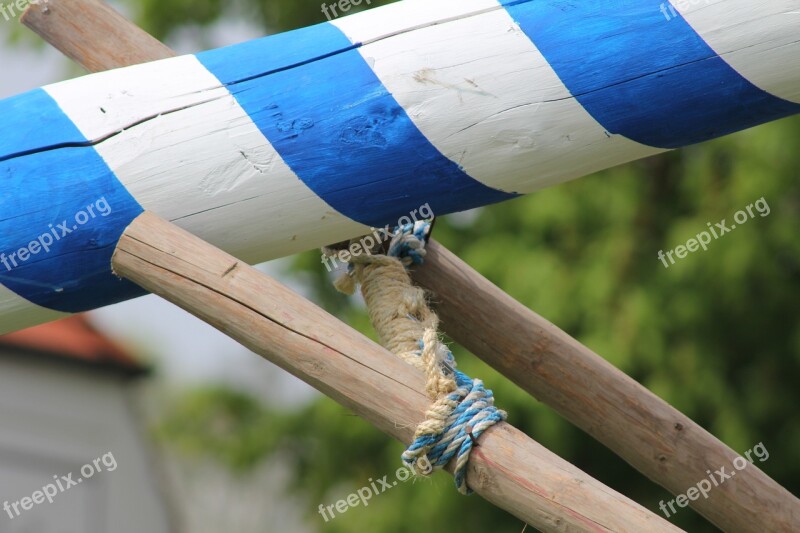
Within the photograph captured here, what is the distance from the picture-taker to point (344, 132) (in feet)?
3.75

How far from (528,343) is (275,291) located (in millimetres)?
480

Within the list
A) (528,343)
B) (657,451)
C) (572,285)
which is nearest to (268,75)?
(528,343)

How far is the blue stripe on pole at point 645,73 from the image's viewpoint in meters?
1.09

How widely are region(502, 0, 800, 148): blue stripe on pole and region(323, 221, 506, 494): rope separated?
34 cm

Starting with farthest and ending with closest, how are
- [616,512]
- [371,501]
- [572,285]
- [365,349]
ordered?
1. [371,501]
2. [572,285]
3. [365,349]
4. [616,512]

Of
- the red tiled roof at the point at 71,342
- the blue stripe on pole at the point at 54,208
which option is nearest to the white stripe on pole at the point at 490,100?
the blue stripe on pole at the point at 54,208

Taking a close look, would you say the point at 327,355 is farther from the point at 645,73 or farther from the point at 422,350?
the point at 645,73

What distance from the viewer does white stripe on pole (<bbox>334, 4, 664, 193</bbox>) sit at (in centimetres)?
113

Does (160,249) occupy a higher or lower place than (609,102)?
lower

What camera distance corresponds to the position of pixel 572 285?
9.53ft

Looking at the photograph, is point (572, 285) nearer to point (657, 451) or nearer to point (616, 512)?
point (657, 451)

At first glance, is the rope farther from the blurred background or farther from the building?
the building

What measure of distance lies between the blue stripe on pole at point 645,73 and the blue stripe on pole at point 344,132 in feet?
0.55

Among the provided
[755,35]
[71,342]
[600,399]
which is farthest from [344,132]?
[71,342]
